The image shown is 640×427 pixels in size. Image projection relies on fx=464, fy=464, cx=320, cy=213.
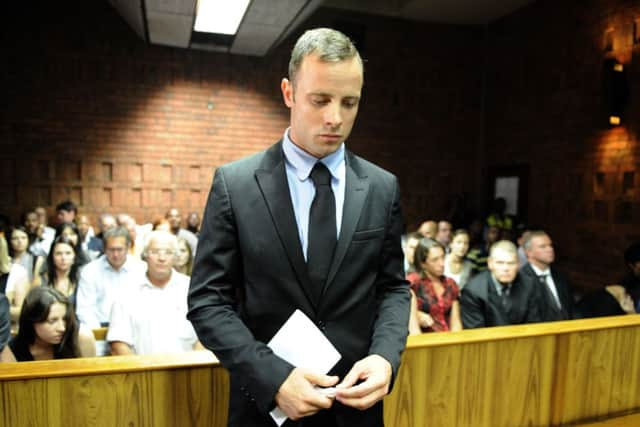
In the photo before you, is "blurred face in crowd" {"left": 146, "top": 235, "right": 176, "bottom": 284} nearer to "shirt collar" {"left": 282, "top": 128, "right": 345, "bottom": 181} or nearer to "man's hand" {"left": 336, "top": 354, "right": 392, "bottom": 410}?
"shirt collar" {"left": 282, "top": 128, "right": 345, "bottom": 181}

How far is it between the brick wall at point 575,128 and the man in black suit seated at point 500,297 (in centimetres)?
313

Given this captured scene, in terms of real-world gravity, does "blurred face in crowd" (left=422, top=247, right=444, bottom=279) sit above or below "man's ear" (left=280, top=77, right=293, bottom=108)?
below

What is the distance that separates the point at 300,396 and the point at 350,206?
1.22 feet

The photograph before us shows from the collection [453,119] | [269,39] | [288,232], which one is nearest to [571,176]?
[453,119]

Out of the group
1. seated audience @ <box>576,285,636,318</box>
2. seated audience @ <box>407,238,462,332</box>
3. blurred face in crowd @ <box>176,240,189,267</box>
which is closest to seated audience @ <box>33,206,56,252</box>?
blurred face in crowd @ <box>176,240,189,267</box>

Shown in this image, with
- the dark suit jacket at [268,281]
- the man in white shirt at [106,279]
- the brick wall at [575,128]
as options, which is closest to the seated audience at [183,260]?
the man in white shirt at [106,279]

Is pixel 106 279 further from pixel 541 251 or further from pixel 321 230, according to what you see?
pixel 541 251

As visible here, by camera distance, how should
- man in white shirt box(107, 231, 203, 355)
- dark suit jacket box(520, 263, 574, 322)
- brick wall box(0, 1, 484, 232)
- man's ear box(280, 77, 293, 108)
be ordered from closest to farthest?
man's ear box(280, 77, 293, 108)
man in white shirt box(107, 231, 203, 355)
dark suit jacket box(520, 263, 574, 322)
brick wall box(0, 1, 484, 232)

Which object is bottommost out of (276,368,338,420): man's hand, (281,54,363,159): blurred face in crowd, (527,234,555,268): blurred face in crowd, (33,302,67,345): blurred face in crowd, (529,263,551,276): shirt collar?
(33,302,67,345): blurred face in crowd

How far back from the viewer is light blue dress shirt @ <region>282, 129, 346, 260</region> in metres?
0.93

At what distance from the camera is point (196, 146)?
22.2 ft

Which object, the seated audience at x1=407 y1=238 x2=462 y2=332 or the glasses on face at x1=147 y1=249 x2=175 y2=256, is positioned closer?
the glasses on face at x1=147 y1=249 x2=175 y2=256

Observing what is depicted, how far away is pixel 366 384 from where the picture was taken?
2.76 ft

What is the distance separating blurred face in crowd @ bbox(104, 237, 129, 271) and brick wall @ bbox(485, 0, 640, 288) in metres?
5.15
